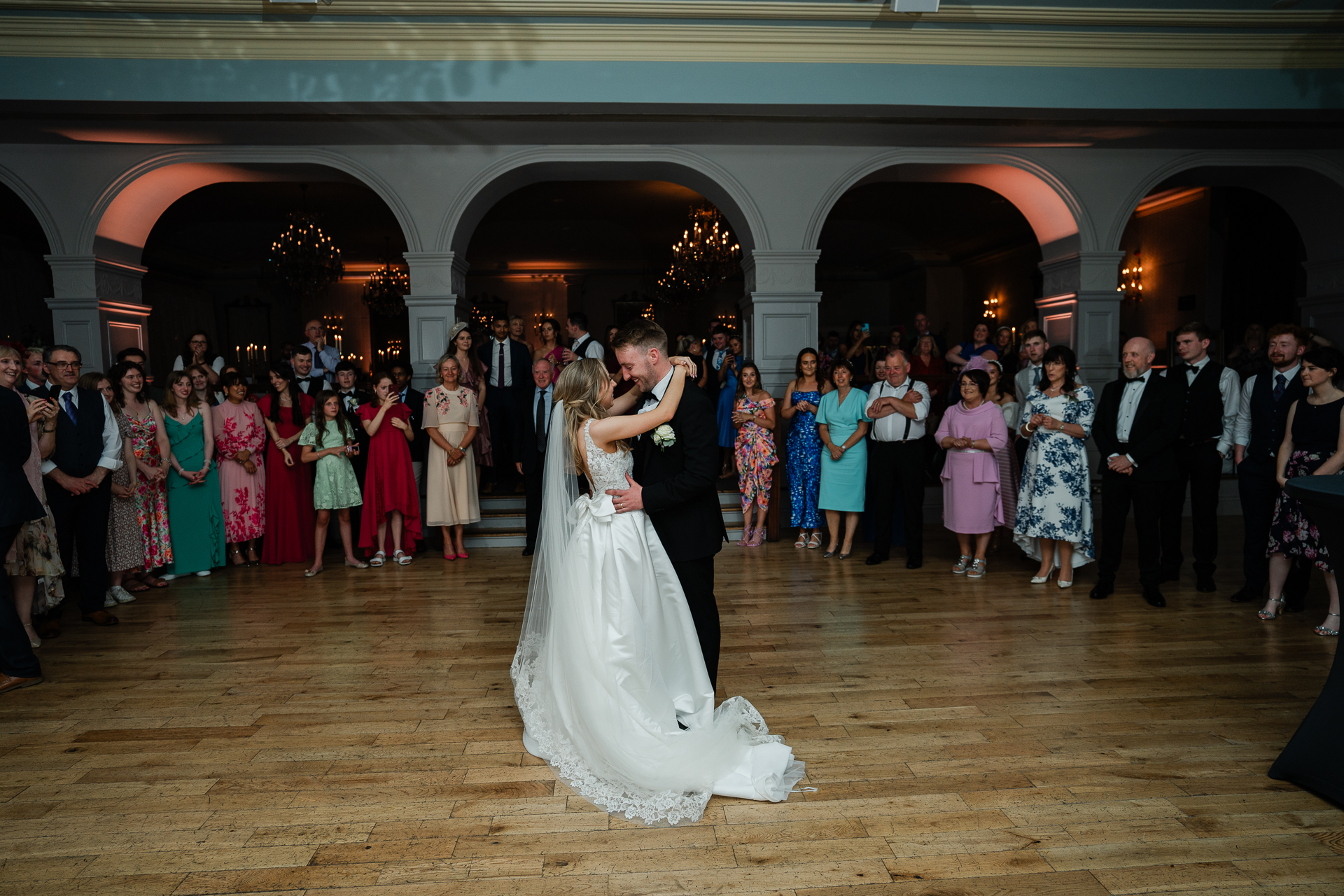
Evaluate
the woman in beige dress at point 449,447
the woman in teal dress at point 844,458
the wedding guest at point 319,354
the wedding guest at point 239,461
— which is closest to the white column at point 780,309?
the woman in teal dress at point 844,458

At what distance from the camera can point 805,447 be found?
243 inches

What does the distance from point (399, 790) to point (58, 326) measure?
6052 millimetres

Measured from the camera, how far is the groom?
8.99 feet

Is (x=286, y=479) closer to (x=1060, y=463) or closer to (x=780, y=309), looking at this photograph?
(x=780, y=309)

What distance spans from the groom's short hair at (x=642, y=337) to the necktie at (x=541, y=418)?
321 centimetres

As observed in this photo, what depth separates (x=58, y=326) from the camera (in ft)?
21.2

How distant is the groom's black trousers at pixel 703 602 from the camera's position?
115 inches

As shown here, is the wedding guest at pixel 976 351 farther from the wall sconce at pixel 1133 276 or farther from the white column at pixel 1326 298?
the wall sconce at pixel 1133 276

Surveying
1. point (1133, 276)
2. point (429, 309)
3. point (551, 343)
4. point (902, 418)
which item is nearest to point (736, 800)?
point (902, 418)

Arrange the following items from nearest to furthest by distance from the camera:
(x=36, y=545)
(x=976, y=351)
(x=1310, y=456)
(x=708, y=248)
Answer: (x=36, y=545) < (x=1310, y=456) < (x=976, y=351) < (x=708, y=248)

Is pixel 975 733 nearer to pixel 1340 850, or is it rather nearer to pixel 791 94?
pixel 1340 850

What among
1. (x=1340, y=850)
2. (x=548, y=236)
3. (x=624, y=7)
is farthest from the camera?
(x=548, y=236)

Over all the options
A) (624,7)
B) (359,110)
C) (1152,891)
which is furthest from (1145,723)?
(359,110)

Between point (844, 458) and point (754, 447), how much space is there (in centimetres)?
72
